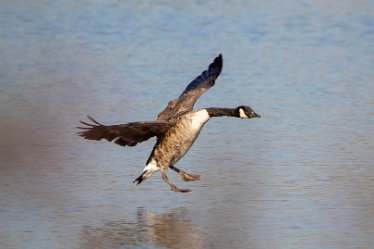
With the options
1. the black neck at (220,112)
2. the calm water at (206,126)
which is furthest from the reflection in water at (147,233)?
the black neck at (220,112)

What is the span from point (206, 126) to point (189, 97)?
0.98 m

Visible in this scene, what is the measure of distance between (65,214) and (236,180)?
1529 millimetres

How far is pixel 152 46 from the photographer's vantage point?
→ 13.4 m

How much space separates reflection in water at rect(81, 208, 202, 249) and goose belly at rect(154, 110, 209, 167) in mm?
746

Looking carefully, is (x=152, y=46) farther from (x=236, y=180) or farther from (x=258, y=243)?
(x=258, y=243)

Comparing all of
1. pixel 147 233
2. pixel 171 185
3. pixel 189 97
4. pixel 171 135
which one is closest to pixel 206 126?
pixel 189 97

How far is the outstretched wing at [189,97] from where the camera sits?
357 inches

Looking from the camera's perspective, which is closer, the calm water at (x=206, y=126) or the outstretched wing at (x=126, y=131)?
the calm water at (x=206, y=126)

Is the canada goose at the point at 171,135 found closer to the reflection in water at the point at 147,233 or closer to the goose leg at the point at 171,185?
the goose leg at the point at 171,185

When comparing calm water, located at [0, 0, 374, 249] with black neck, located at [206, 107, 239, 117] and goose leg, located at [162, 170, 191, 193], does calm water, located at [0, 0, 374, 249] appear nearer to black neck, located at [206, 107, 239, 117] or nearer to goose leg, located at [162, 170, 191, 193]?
goose leg, located at [162, 170, 191, 193]

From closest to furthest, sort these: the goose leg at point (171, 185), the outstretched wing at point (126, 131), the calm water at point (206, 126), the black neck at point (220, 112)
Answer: the calm water at point (206, 126)
the outstretched wing at point (126, 131)
the goose leg at point (171, 185)
the black neck at point (220, 112)

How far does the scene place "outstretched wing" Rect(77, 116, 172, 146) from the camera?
7920mm

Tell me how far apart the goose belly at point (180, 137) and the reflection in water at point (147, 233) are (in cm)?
75

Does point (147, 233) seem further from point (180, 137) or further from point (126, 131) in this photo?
point (180, 137)
